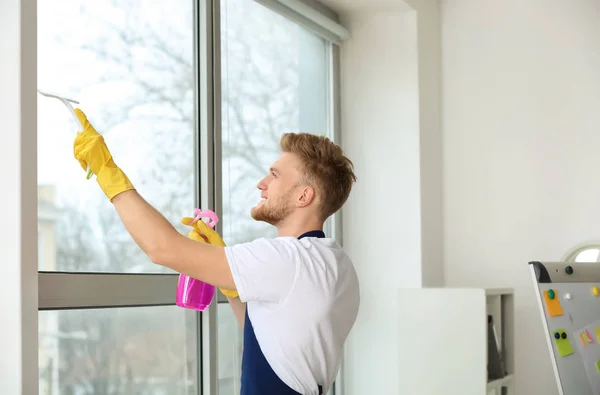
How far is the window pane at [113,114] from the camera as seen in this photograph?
6.89 feet

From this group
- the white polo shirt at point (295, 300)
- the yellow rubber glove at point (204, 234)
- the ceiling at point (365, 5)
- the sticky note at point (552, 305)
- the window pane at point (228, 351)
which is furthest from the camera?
→ the ceiling at point (365, 5)

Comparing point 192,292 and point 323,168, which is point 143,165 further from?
point 323,168

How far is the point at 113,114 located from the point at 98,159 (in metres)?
0.76

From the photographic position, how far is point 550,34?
11.8 ft

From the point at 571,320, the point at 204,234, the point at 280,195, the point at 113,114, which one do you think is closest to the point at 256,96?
the point at 113,114

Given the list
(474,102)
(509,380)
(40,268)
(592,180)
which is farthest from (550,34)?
(40,268)

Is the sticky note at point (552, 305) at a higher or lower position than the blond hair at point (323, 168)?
lower

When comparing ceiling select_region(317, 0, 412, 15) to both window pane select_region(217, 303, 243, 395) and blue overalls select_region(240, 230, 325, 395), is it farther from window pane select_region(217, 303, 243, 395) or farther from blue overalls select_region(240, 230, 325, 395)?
blue overalls select_region(240, 230, 325, 395)

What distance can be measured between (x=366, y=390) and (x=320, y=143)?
194 cm

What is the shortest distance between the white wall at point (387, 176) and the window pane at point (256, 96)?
0.25m

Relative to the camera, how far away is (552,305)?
298 cm

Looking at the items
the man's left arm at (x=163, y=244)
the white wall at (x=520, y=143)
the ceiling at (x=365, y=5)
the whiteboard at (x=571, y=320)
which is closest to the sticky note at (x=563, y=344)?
the whiteboard at (x=571, y=320)

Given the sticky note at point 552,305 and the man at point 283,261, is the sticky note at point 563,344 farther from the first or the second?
the man at point 283,261

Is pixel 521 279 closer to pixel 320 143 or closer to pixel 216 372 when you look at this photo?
pixel 216 372
